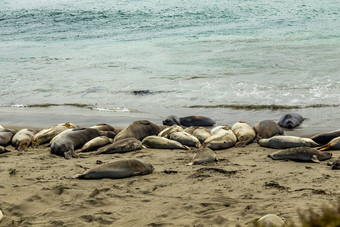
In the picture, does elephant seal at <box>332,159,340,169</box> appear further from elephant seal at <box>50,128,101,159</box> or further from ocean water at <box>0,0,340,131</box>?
elephant seal at <box>50,128,101,159</box>

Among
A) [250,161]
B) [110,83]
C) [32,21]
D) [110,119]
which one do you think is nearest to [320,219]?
[250,161]

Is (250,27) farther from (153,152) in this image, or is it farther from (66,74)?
(153,152)

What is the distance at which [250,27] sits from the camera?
2191 centimetres

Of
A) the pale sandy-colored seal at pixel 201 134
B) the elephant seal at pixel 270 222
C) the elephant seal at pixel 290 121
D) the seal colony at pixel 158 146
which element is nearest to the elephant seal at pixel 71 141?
the seal colony at pixel 158 146

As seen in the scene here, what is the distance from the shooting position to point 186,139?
7344 millimetres

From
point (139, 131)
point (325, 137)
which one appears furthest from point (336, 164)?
point (139, 131)

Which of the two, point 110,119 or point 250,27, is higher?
point 250,27

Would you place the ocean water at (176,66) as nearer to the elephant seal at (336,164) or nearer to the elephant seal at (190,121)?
the elephant seal at (190,121)

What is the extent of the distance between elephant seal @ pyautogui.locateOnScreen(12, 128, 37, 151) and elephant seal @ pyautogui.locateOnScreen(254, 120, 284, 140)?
11.8 ft

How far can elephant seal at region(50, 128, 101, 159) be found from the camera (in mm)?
6879

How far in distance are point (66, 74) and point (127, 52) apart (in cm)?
387

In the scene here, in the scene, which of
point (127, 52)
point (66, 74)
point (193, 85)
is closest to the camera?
point (193, 85)

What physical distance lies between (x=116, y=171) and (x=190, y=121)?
129 inches

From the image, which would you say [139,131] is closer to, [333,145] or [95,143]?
[95,143]
